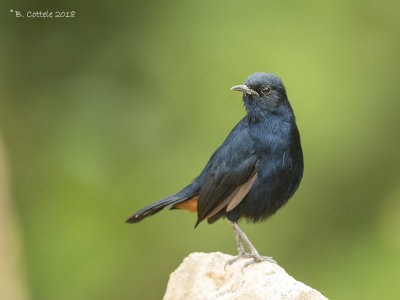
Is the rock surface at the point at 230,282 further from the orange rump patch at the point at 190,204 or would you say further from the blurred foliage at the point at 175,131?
the blurred foliage at the point at 175,131

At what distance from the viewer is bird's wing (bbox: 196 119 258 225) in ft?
19.5

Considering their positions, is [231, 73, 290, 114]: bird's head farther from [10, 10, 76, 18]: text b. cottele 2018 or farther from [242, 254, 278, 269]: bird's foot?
[10, 10, 76, 18]: text b. cottele 2018

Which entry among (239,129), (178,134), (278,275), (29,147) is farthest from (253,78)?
(29,147)

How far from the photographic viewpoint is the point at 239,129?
6.09 m

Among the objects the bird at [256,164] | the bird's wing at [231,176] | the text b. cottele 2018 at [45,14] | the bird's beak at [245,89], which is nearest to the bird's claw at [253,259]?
the bird at [256,164]

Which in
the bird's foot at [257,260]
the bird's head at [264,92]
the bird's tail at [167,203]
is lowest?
the bird's foot at [257,260]

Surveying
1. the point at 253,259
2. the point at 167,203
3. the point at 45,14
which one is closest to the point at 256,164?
the point at 253,259

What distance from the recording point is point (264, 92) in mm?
5867

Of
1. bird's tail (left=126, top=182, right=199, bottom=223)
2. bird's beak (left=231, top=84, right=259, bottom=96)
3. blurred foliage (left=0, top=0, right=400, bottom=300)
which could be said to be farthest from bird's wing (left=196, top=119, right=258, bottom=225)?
blurred foliage (left=0, top=0, right=400, bottom=300)

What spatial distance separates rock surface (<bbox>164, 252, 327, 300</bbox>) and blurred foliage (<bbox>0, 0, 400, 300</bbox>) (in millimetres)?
2866

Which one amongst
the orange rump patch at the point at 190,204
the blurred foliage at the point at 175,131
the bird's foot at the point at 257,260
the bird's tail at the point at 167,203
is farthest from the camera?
the blurred foliage at the point at 175,131

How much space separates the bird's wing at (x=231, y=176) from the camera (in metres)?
5.95

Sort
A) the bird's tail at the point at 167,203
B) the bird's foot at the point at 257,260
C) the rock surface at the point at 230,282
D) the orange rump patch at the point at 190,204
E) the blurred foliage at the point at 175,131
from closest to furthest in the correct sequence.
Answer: the rock surface at the point at 230,282, the bird's foot at the point at 257,260, the bird's tail at the point at 167,203, the orange rump patch at the point at 190,204, the blurred foliage at the point at 175,131

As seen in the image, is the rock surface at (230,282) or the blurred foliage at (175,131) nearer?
the rock surface at (230,282)
